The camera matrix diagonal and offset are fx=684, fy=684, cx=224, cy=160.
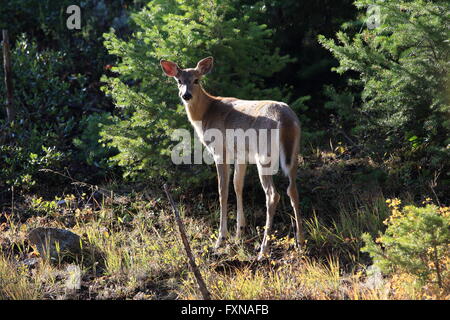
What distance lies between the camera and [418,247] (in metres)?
5.47

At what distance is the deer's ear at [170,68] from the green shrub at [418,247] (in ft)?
10.5

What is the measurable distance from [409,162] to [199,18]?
305cm

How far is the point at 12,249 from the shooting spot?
7305 millimetres

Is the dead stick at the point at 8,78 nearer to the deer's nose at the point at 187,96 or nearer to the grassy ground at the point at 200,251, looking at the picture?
the grassy ground at the point at 200,251

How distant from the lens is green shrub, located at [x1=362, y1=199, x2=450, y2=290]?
5.39 meters

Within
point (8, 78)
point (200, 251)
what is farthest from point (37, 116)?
point (200, 251)

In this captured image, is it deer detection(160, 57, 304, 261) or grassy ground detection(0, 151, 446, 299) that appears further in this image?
deer detection(160, 57, 304, 261)

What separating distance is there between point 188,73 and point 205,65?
23 centimetres

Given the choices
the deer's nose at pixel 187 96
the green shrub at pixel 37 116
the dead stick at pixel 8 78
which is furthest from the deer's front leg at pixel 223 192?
the dead stick at pixel 8 78

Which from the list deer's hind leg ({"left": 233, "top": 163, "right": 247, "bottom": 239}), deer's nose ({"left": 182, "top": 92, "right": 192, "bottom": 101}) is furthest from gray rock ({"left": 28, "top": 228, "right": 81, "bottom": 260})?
deer's nose ({"left": 182, "top": 92, "right": 192, "bottom": 101})

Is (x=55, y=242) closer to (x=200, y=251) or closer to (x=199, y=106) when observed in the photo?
(x=200, y=251)

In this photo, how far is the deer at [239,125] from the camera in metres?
6.90

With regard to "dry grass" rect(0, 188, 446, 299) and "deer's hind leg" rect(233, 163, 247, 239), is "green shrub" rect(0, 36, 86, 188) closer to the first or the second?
"dry grass" rect(0, 188, 446, 299)
